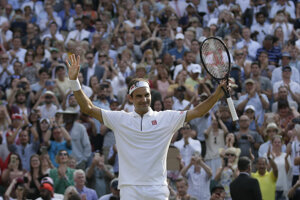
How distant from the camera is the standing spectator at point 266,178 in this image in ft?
42.5

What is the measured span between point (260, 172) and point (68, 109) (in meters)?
4.72

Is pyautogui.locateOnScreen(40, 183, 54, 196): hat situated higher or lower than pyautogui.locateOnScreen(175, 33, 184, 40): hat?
lower

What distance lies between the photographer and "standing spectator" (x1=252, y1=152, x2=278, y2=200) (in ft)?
42.5

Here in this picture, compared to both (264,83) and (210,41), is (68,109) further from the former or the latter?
(210,41)

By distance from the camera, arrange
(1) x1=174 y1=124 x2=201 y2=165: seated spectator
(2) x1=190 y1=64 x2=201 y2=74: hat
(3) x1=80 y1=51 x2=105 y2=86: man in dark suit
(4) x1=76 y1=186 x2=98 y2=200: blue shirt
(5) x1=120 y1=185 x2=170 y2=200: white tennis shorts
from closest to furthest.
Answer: (5) x1=120 y1=185 x2=170 y2=200: white tennis shorts < (4) x1=76 y1=186 x2=98 y2=200: blue shirt < (1) x1=174 y1=124 x2=201 y2=165: seated spectator < (2) x1=190 y1=64 x2=201 y2=74: hat < (3) x1=80 y1=51 x2=105 y2=86: man in dark suit

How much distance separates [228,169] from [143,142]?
6041 millimetres

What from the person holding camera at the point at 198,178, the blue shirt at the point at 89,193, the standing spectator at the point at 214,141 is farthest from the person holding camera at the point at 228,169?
the blue shirt at the point at 89,193

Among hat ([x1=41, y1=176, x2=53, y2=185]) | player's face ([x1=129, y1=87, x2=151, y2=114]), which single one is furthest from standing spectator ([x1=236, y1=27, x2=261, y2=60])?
player's face ([x1=129, y1=87, x2=151, y2=114])

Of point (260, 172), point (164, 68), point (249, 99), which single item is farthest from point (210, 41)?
point (164, 68)

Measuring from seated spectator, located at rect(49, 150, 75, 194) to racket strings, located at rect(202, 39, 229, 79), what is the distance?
6.16 meters

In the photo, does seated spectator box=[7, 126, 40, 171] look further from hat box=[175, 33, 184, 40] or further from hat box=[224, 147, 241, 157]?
hat box=[175, 33, 184, 40]

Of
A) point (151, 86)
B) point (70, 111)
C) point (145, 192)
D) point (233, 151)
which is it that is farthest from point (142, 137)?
point (151, 86)

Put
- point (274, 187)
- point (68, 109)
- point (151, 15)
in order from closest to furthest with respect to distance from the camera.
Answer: point (274, 187), point (68, 109), point (151, 15)

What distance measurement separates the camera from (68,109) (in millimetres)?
15734
